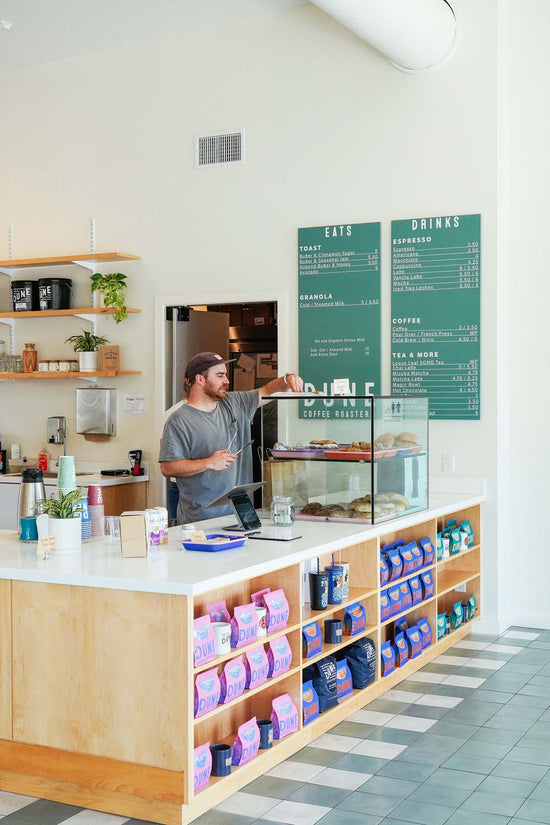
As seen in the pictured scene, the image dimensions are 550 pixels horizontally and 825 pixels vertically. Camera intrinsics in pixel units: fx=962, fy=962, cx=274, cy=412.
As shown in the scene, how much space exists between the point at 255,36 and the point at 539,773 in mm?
4560

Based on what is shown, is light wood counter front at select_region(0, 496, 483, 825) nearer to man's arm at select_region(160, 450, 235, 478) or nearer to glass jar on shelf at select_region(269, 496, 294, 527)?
glass jar on shelf at select_region(269, 496, 294, 527)

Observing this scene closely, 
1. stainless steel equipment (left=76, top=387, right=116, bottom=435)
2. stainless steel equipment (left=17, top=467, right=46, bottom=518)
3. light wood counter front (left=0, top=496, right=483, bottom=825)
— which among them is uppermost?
stainless steel equipment (left=76, top=387, right=116, bottom=435)

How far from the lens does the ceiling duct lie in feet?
15.1

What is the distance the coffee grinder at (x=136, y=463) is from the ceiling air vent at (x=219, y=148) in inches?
75.1

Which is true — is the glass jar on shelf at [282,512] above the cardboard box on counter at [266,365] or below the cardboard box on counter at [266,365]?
below

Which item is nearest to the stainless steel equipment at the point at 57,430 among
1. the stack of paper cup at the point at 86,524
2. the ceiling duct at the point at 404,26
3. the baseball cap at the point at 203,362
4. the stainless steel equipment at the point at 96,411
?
the stainless steel equipment at the point at 96,411

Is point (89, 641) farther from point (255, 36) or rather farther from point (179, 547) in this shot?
point (255, 36)

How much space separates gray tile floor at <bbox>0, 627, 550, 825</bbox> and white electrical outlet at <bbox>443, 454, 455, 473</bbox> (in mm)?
1289

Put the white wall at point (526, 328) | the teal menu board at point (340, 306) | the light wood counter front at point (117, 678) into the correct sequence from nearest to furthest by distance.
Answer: the light wood counter front at point (117, 678) → the white wall at point (526, 328) → the teal menu board at point (340, 306)

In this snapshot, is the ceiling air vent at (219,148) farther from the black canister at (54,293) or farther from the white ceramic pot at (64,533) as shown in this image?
the white ceramic pot at (64,533)

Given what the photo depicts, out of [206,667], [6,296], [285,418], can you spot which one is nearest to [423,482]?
[285,418]

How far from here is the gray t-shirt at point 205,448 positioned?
4.66m

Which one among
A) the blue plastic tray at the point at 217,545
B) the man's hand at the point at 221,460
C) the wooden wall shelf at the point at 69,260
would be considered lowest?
the blue plastic tray at the point at 217,545

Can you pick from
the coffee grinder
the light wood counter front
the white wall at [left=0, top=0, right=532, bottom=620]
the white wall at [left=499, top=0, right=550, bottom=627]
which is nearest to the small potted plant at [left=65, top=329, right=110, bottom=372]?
the white wall at [left=0, top=0, right=532, bottom=620]
